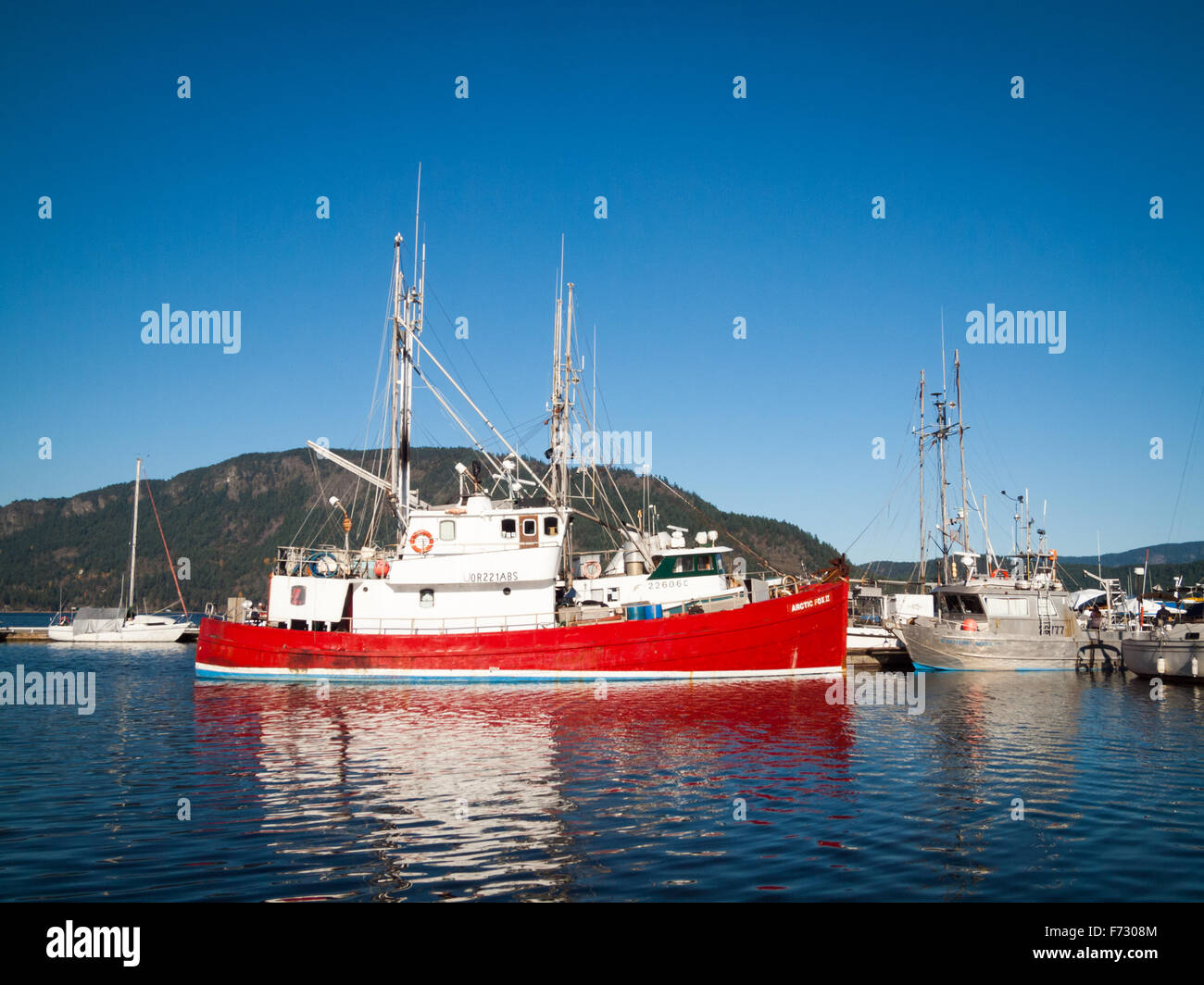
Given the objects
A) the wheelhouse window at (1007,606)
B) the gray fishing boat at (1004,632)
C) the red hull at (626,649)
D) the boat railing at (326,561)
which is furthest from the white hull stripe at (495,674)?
the wheelhouse window at (1007,606)

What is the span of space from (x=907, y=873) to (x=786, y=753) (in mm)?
8092

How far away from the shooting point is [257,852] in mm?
11539

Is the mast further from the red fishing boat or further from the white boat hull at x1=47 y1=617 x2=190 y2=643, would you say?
the white boat hull at x1=47 y1=617 x2=190 y2=643

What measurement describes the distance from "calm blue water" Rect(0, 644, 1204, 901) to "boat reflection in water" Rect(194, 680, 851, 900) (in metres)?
0.08

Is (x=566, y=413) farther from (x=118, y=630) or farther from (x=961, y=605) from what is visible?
(x=118, y=630)

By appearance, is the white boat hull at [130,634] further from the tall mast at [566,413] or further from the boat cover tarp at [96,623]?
the tall mast at [566,413]

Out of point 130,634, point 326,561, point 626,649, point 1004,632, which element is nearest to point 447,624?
point 326,561

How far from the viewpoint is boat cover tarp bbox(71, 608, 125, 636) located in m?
70.1

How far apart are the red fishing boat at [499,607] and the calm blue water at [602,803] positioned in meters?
5.59

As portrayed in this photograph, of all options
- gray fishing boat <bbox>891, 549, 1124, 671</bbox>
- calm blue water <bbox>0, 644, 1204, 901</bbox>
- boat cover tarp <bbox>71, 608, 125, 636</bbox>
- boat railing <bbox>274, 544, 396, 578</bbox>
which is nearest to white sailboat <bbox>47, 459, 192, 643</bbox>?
boat cover tarp <bbox>71, 608, 125, 636</bbox>

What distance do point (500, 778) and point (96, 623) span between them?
67959mm

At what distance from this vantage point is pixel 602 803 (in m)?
14.3
